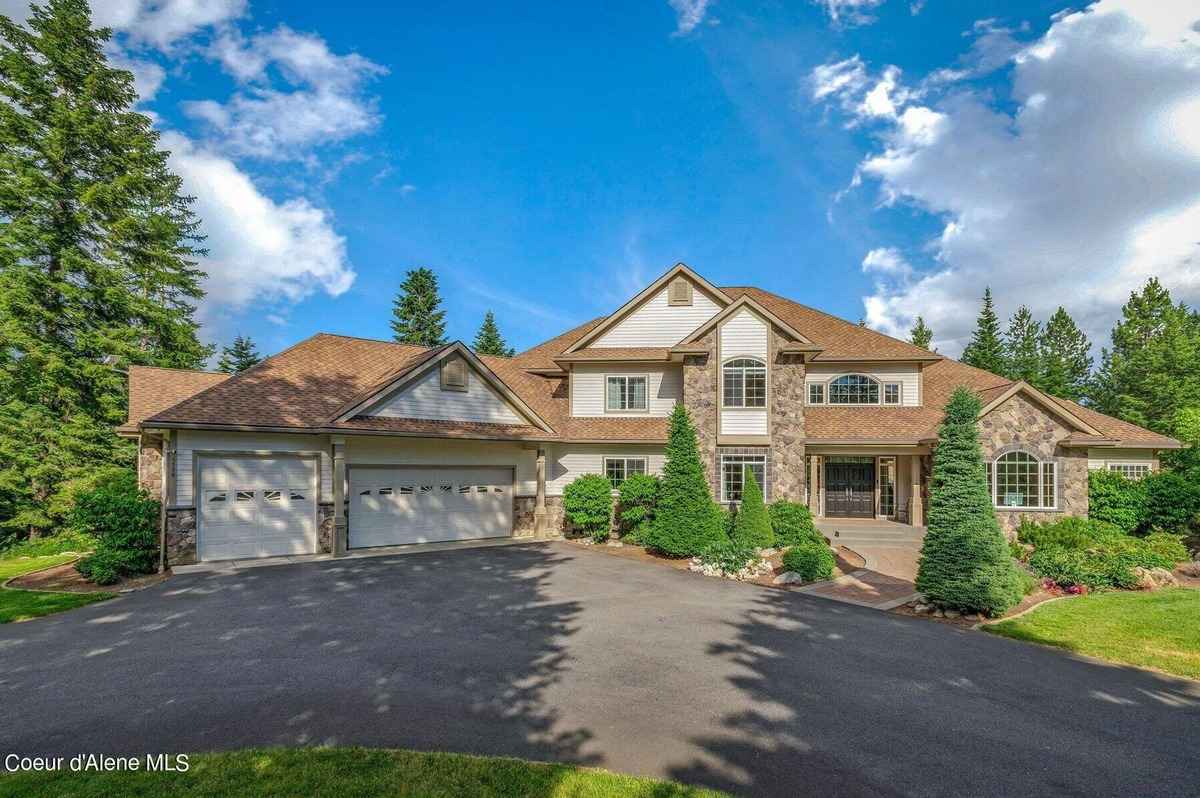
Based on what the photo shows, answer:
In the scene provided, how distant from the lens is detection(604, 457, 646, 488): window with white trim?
60.5 feet

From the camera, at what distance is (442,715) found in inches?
211

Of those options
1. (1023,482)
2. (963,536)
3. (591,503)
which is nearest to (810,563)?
(963,536)

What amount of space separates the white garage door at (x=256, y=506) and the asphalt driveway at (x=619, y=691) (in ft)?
10.1

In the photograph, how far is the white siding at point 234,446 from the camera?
1238 centimetres

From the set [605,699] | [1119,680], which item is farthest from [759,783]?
[1119,680]

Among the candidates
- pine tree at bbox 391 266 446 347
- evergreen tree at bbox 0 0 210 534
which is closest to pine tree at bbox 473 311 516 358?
pine tree at bbox 391 266 446 347

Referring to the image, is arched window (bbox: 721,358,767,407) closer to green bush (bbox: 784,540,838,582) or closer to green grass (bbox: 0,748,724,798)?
green bush (bbox: 784,540,838,582)

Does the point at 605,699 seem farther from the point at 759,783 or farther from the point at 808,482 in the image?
the point at 808,482

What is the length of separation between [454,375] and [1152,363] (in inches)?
1728

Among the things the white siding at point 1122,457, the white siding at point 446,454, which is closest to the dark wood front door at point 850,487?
the white siding at point 1122,457

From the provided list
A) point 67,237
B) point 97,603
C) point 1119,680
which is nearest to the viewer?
point 1119,680

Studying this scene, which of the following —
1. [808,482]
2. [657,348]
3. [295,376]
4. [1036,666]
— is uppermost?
[657,348]

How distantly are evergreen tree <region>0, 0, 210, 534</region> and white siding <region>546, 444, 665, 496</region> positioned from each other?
1760 cm

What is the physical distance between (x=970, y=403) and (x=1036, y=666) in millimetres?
5075
